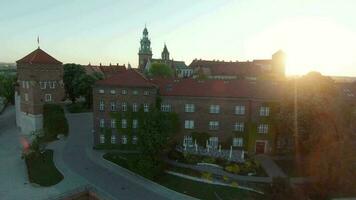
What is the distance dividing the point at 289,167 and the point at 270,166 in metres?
2.38

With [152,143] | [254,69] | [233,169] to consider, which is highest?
[254,69]

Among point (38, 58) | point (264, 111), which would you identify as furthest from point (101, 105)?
point (264, 111)

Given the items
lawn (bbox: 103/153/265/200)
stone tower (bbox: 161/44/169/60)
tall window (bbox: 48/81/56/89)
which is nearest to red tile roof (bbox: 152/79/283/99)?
lawn (bbox: 103/153/265/200)

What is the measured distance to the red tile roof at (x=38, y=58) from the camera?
5288 centimetres

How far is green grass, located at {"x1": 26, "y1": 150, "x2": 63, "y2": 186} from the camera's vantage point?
1334 inches

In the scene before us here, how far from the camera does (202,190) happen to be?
3141cm

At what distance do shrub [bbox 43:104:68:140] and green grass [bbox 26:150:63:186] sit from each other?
8.35 m

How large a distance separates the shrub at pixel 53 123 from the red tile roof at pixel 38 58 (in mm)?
8754

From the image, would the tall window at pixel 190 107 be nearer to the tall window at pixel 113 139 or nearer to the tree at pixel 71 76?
the tall window at pixel 113 139

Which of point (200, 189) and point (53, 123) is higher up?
point (53, 123)

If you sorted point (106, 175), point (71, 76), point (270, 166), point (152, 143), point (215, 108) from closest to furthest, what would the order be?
1. point (152, 143)
2. point (106, 175)
3. point (270, 166)
4. point (215, 108)
5. point (71, 76)

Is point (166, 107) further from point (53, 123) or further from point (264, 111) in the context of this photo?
point (53, 123)

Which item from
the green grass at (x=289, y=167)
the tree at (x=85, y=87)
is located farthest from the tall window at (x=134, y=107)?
the tree at (x=85, y=87)

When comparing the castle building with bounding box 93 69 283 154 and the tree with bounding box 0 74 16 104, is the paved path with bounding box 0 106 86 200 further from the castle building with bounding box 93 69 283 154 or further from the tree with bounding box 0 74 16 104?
the tree with bounding box 0 74 16 104
